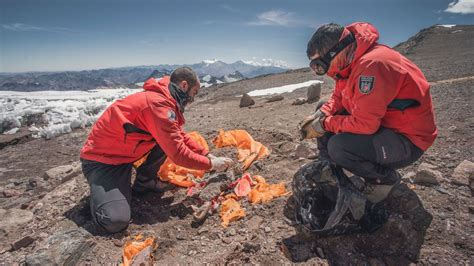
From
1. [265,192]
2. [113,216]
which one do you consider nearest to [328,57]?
[265,192]

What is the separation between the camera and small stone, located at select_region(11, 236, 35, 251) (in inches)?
108

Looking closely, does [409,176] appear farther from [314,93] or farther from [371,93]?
[314,93]

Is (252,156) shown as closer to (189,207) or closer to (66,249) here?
(189,207)

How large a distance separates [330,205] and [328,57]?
1310mm

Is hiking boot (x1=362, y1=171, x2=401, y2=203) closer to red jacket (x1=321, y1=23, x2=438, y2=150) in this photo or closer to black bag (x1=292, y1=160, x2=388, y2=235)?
black bag (x1=292, y1=160, x2=388, y2=235)

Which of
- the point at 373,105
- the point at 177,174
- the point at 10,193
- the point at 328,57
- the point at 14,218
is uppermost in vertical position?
the point at 328,57

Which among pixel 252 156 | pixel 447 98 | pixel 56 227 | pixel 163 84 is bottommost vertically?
pixel 56 227

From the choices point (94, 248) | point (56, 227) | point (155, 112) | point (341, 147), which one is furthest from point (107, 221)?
point (341, 147)

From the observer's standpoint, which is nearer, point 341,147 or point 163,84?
point 341,147

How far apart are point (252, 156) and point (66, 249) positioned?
2425 mm

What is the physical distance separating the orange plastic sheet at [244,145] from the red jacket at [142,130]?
38.3 inches

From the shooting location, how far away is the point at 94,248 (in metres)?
2.54

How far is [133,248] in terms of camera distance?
2.51 meters

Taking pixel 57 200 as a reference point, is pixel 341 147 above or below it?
above
